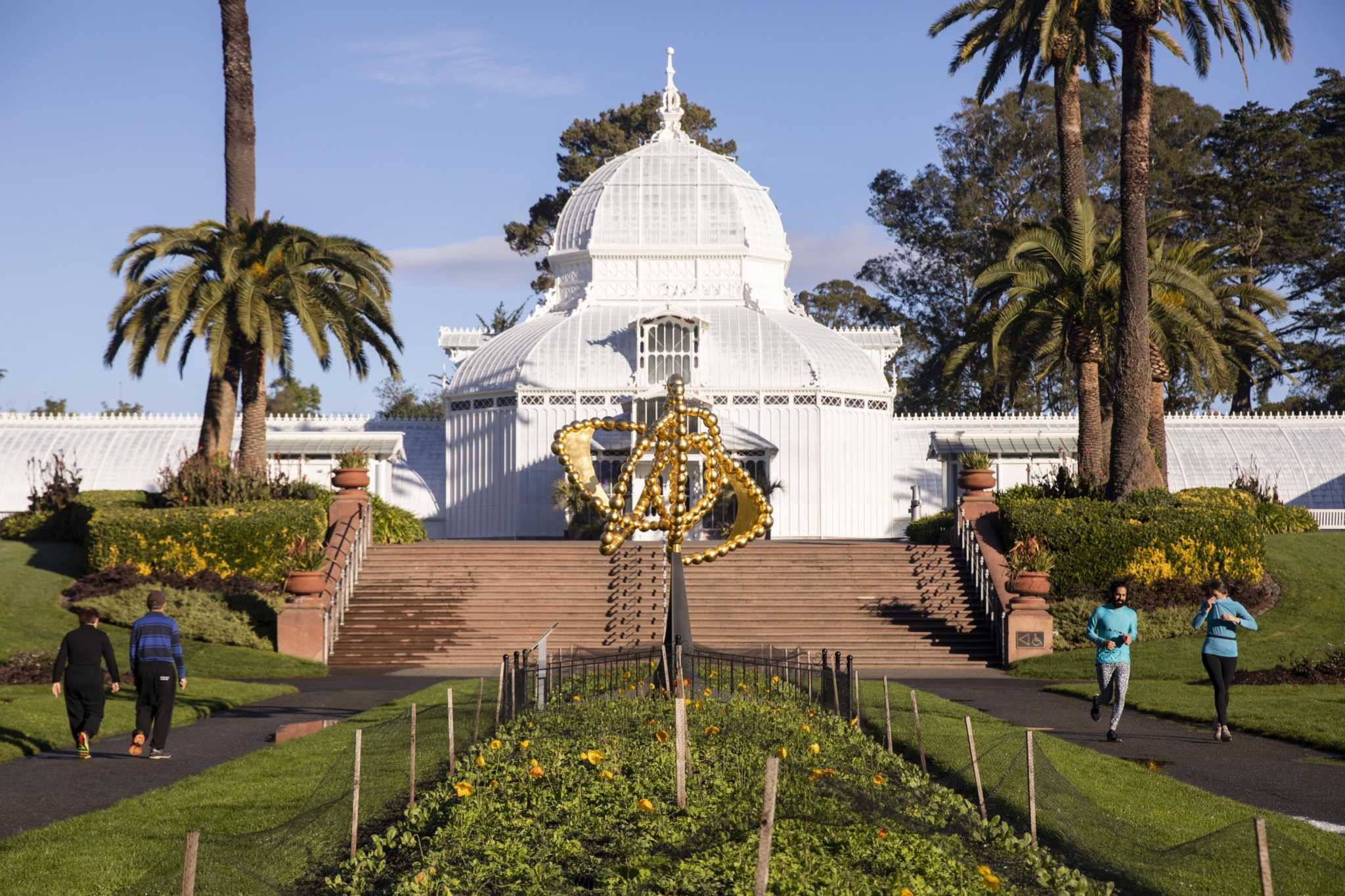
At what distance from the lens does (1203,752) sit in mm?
14969

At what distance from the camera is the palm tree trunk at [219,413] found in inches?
1261

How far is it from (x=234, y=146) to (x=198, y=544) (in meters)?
9.49

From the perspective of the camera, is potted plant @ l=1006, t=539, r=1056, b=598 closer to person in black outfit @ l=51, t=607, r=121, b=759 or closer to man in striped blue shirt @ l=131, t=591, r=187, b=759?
man in striped blue shirt @ l=131, t=591, r=187, b=759

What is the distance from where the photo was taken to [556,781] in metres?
11.5

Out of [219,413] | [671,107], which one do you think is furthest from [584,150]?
[219,413]

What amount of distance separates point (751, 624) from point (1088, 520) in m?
6.70

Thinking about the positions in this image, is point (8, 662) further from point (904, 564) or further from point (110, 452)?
point (110, 452)

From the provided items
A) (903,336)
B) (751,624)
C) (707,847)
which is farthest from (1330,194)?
(707,847)

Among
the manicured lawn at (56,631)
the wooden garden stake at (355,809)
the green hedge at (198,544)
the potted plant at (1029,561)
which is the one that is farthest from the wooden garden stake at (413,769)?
the green hedge at (198,544)

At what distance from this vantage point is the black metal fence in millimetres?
15672

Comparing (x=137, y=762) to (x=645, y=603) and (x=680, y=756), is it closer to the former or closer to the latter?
(x=680, y=756)

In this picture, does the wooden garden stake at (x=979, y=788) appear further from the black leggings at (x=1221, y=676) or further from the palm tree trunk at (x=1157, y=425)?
the palm tree trunk at (x=1157, y=425)

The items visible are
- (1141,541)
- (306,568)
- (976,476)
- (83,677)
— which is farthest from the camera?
(976,476)

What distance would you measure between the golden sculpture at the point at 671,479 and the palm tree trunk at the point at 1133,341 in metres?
12.5
